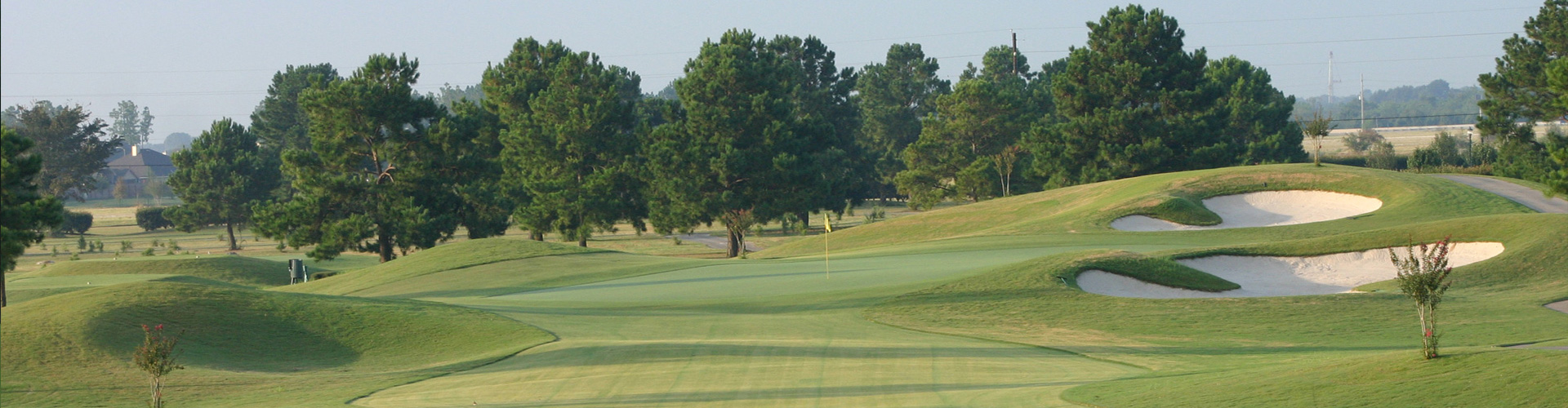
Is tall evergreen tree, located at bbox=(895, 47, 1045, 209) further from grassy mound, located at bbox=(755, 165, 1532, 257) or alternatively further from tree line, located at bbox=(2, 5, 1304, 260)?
grassy mound, located at bbox=(755, 165, 1532, 257)

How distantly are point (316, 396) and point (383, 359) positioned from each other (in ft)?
11.6

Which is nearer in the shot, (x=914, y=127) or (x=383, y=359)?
(x=383, y=359)

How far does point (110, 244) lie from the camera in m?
80.8

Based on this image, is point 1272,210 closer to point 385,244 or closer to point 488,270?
point 488,270

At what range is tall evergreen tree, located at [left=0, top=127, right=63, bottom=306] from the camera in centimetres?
1473

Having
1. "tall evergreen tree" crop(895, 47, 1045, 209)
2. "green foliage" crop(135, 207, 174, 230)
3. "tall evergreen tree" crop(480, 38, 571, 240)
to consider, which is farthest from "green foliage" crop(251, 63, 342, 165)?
"tall evergreen tree" crop(895, 47, 1045, 209)

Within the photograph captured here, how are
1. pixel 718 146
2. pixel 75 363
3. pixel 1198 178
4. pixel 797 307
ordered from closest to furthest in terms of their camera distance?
pixel 75 363
pixel 797 307
pixel 1198 178
pixel 718 146

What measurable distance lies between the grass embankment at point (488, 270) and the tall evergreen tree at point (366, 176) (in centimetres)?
1372

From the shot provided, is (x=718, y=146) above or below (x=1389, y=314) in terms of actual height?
above

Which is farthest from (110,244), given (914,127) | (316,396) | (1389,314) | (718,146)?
(1389,314)

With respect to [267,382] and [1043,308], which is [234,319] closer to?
[267,382]

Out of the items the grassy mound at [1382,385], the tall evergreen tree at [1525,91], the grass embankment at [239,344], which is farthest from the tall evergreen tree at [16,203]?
the tall evergreen tree at [1525,91]

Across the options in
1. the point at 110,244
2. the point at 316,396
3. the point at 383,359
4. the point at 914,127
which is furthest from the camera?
the point at 914,127

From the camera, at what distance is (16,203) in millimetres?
A: 15359
